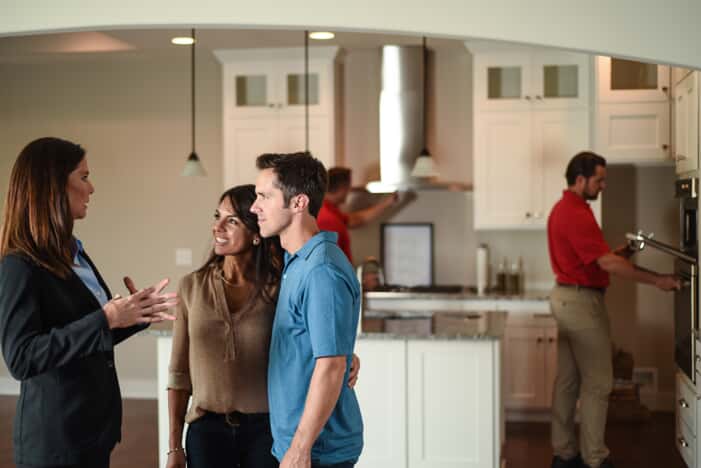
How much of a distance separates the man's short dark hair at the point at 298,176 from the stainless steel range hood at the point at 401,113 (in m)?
4.18

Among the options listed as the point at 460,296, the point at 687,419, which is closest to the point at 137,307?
the point at 687,419

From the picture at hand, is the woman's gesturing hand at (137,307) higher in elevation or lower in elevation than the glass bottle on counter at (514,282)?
higher

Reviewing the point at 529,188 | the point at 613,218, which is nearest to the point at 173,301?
the point at 529,188

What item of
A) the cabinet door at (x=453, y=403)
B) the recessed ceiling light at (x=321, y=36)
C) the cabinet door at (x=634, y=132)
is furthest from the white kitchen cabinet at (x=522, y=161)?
the cabinet door at (x=453, y=403)

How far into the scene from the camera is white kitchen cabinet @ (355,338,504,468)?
4316 mm

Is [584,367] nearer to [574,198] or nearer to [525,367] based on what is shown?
[574,198]

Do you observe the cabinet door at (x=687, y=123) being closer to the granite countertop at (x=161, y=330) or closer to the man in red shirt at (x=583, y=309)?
the man in red shirt at (x=583, y=309)

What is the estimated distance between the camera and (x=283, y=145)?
6590 millimetres

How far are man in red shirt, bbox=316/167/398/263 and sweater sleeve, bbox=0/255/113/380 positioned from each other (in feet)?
8.48

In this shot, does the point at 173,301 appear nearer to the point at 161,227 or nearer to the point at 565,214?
the point at 565,214

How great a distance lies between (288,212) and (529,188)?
420 cm

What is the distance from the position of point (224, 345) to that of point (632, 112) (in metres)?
4.19

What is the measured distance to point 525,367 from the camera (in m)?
6.09

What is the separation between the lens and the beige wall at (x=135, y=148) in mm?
7023
